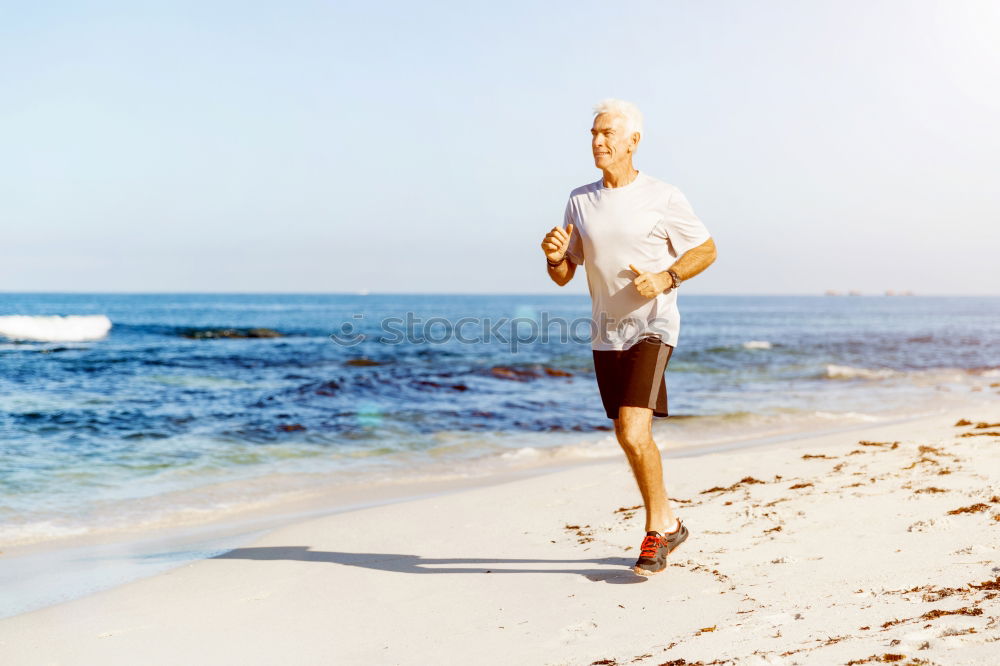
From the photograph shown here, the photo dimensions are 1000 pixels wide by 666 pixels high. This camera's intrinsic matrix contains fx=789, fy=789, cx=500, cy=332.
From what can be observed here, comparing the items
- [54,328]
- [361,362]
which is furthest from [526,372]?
[54,328]

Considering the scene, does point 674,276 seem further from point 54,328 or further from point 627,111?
point 54,328

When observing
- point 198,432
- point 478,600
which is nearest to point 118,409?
point 198,432

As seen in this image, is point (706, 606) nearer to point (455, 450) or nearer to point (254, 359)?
point (455, 450)

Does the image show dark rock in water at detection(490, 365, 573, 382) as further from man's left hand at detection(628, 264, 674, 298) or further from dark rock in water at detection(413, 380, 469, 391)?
man's left hand at detection(628, 264, 674, 298)

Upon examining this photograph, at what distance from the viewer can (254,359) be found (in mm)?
23875

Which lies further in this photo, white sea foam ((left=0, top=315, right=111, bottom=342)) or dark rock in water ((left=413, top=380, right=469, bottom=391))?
white sea foam ((left=0, top=315, right=111, bottom=342))

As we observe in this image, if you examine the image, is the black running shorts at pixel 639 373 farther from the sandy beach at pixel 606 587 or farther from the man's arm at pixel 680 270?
the sandy beach at pixel 606 587

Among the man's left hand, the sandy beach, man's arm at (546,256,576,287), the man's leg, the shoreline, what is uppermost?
man's arm at (546,256,576,287)

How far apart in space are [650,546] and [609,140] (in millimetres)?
1947

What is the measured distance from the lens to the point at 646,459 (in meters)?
3.92

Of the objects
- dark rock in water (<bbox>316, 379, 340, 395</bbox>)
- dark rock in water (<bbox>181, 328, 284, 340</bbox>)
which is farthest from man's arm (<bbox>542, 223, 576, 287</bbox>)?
dark rock in water (<bbox>181, 328, 284, 340</bbox>)

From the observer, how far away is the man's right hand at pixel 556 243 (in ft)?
12.4

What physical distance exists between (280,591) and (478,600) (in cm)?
113

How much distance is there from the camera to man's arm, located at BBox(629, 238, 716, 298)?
362 centimetres
